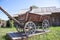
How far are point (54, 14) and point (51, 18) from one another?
0.77 metres

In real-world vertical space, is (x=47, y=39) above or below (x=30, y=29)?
below

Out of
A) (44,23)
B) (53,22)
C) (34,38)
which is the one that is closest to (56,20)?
(53,22)

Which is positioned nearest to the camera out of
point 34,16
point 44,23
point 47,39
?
point 47,39

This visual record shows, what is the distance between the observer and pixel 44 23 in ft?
45.5

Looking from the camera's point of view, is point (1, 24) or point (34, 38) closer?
point (34, 38)

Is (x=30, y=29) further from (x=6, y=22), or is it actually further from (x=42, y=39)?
(x=6, y=22)

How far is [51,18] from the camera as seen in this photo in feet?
78.5

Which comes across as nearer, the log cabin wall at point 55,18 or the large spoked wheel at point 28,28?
the large spoked wheel at point 28,28

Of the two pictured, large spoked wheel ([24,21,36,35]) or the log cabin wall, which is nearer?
large spoked wheel ([24,21,36,35])

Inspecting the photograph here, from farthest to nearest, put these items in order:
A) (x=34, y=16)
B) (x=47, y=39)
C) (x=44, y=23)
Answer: (x=44, y=23) → (x=34, y=16) → (x=47, y=39)

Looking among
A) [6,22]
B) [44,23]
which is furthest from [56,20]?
[44,23]

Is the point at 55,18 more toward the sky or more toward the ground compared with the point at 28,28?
more toward the ground

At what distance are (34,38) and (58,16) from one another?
1487 centimetres

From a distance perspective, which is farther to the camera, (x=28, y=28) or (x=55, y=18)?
(x=55, y=18)
